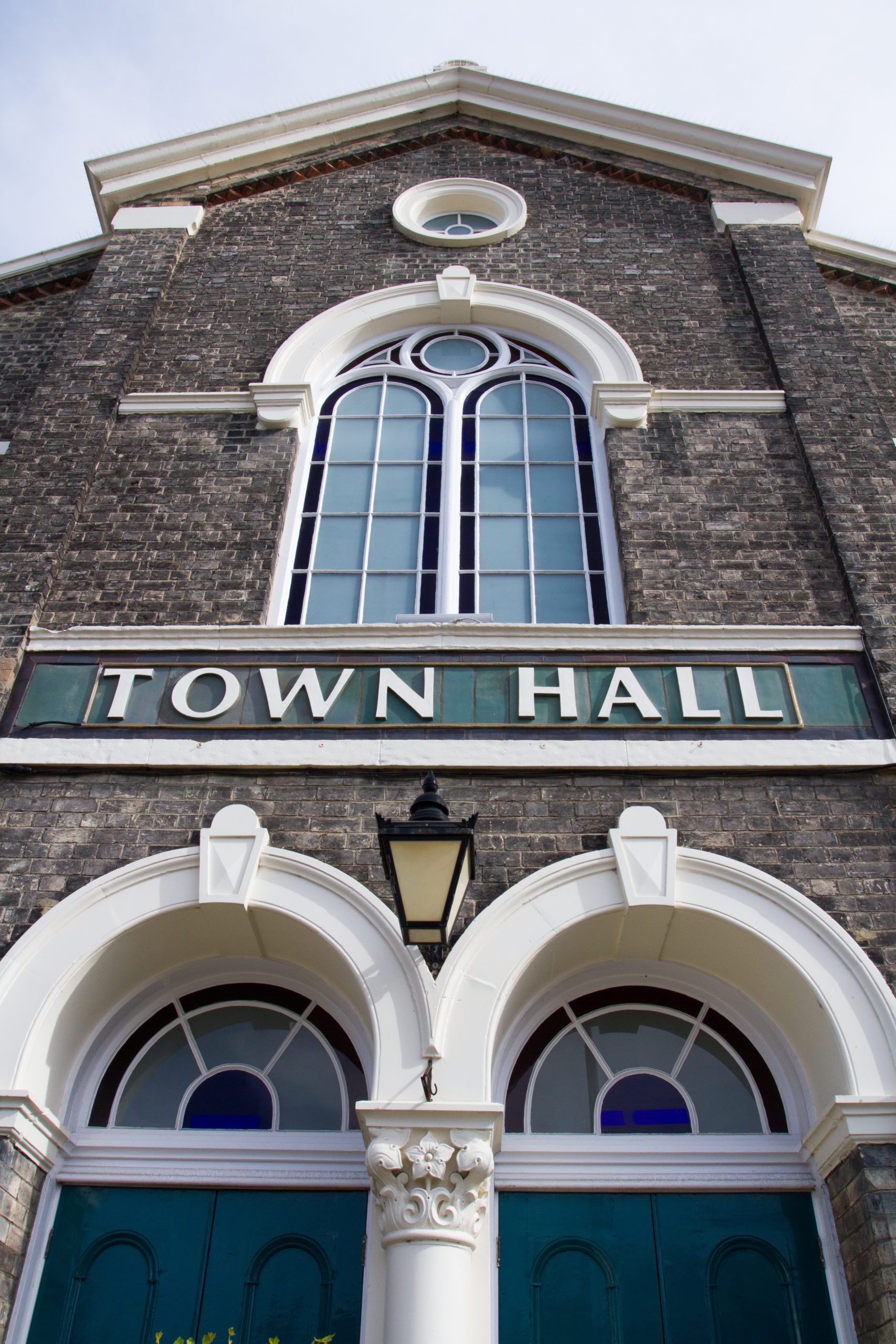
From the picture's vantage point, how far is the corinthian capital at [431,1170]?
432 centimetres

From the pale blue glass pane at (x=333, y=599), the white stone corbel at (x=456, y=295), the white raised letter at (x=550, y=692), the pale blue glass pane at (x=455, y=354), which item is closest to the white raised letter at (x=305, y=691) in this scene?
the pale blue glass pane at (x=333, y=599)

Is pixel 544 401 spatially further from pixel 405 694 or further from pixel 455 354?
pixel 405 694

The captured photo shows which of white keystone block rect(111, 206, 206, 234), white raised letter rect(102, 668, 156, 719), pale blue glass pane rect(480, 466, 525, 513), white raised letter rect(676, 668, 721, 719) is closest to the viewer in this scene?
white raised letter rect(676, 668, 721, 719)

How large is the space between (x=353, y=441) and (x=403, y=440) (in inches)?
15.8

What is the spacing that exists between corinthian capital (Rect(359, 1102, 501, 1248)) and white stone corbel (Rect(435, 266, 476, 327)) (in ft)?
21.6

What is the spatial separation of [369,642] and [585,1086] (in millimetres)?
2819

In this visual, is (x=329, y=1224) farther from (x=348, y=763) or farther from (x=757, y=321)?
(x=757, y=321)

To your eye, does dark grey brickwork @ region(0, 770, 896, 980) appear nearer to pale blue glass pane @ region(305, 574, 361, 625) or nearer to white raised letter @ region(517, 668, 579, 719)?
white raised letter @ region(517, 668, 579, 719)

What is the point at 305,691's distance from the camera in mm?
5957

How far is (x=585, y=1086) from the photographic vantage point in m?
5.32

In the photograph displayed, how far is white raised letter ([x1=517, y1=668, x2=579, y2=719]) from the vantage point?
5.81 meters

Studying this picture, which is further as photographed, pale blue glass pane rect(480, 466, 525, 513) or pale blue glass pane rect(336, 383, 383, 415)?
pale blue glass pane rect(336, 383, 383, 415)

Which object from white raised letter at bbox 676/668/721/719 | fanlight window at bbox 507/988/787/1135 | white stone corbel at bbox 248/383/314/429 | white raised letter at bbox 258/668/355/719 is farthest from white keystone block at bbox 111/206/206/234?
fanlight window at bbox 507/988/787/1135

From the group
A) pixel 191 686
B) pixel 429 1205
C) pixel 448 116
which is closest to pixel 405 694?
pixel 191 686
